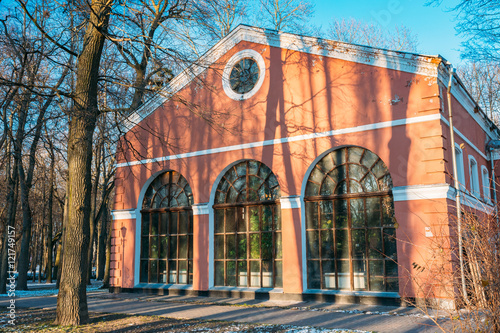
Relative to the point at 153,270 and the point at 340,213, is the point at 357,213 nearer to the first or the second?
the point at 340,213

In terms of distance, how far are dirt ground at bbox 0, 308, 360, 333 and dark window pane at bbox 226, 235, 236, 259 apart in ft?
12.6

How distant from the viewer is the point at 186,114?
14008mm

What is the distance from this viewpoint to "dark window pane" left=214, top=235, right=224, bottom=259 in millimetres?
12769

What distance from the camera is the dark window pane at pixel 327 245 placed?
36.3 ft

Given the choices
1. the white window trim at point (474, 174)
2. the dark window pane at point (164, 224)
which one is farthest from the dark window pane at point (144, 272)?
the white window trim at point (474, 174)

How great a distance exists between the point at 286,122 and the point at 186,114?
12.0 feet

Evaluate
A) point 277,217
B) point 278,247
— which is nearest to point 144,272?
point 278,247

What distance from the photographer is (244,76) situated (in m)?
13.0

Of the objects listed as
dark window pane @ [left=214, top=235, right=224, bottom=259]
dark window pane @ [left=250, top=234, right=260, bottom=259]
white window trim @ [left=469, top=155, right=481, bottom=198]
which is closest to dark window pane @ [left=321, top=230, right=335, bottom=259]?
dark window pane @ [left=250, top=234, right=260, bottom=259]

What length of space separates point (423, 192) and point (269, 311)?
4468mm

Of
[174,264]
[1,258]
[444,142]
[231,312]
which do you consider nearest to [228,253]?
[174,264]

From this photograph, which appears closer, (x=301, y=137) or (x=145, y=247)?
(x=301, y=137)

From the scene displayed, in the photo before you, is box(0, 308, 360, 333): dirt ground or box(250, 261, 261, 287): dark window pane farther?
box(250, 261, 261, 287): dark window pane

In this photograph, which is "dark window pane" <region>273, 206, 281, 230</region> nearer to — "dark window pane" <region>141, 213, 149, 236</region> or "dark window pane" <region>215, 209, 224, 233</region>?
"dark window pane" <region>215, 209, 224, 233</region>
